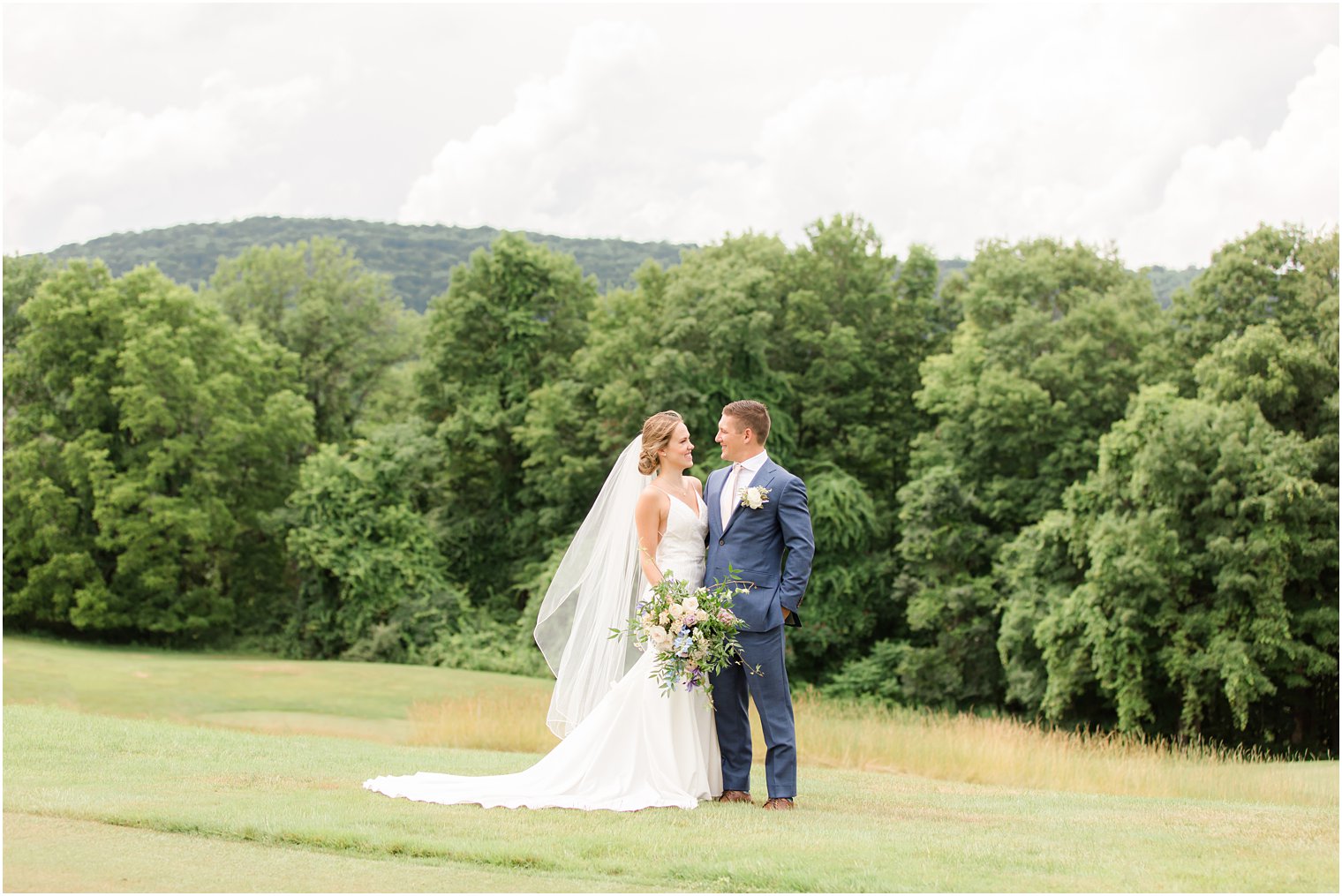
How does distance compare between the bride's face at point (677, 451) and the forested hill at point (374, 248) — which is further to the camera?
the forested hill at point (374, 248)

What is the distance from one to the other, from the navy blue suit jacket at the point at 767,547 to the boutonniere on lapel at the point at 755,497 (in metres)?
0.05

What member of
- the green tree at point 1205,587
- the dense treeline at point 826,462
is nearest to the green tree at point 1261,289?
the dense treeline at point 826,462

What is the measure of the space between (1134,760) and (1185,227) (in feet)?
83.0

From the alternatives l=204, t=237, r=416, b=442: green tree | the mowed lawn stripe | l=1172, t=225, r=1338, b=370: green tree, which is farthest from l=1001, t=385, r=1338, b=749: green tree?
l=204, t=237, r=416, b=442: green tree

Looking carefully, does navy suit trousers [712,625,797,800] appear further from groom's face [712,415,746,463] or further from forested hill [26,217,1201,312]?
forested hill [26,217,1201,312]

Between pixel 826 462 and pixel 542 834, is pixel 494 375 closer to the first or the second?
pixel 826 462

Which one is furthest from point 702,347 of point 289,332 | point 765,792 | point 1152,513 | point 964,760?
point 765,792

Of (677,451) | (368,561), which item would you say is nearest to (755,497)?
(677,451)

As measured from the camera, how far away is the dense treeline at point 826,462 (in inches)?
940

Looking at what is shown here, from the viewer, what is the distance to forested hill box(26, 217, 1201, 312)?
199 feet

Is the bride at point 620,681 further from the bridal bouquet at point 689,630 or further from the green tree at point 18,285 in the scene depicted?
the green tree at point 18,285

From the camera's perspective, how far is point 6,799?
6.88 meters

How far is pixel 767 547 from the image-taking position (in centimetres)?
750

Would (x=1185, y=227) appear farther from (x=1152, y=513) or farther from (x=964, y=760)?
(x=964, y=760)
